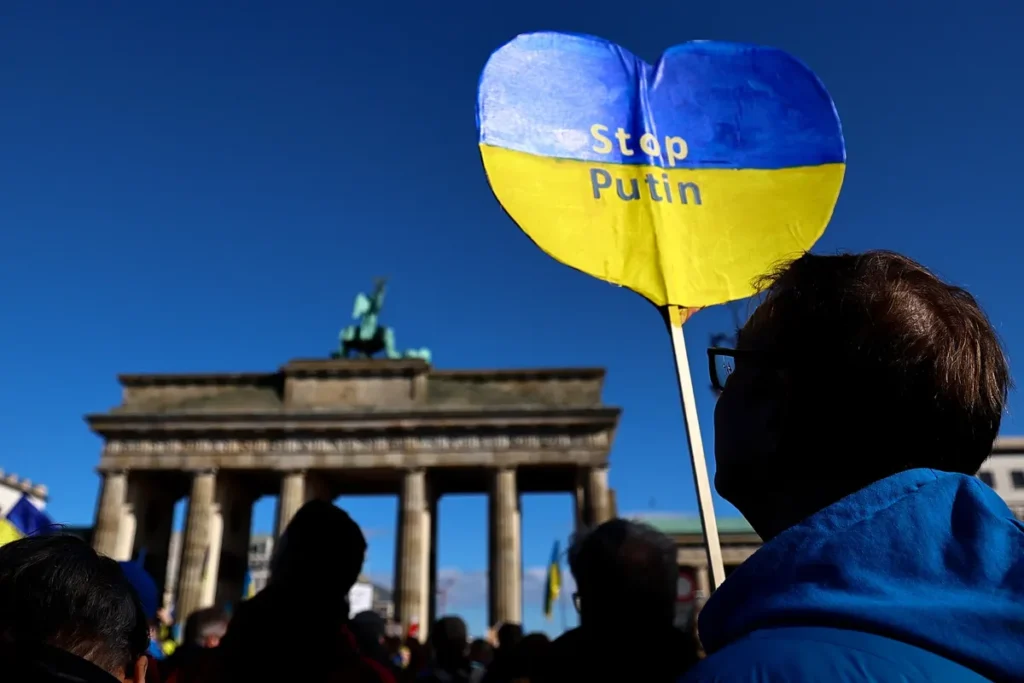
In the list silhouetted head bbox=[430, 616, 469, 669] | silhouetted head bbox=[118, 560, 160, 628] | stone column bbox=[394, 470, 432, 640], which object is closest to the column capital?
stone column bbox=[394, 470, 432, 640]

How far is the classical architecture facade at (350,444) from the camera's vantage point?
29.3m

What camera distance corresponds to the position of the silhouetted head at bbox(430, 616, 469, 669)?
5617 mm

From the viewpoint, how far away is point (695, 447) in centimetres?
264

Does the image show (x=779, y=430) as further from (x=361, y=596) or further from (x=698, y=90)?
(x=361, y=596)

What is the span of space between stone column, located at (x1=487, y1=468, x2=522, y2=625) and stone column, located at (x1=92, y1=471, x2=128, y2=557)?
15.2 meters

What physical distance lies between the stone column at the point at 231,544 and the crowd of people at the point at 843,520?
31179mm

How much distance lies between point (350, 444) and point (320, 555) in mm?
28657

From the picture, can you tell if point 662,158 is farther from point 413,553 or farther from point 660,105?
point 413,553

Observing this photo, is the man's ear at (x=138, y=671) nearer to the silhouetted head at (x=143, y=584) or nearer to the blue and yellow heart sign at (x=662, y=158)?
the blue and yellow heart sign at (x=662, y=158)

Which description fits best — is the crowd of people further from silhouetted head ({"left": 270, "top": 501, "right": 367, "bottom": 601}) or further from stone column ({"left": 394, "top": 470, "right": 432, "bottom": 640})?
stone column ({"left": 394, "top": 470, "right": 432, "bottom": 640})

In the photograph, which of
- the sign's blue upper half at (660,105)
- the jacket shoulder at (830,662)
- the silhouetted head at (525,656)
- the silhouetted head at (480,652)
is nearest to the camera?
the jacket shoulder at (830,662)

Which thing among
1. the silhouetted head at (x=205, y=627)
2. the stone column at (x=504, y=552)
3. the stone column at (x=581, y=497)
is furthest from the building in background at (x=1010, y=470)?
the silhouetted head at (x=205, y=627)

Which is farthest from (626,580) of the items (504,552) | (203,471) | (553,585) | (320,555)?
(203,471)

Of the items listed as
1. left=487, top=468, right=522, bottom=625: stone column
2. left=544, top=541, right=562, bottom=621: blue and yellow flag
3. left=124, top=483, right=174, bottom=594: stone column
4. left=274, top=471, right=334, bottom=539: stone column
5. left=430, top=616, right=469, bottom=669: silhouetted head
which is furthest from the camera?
left=124, top=483, right=174, bottom=594: stone column
